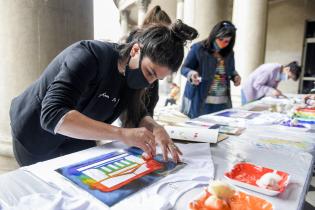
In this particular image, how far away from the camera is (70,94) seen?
0.98 metres

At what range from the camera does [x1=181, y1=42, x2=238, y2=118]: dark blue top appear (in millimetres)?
2623

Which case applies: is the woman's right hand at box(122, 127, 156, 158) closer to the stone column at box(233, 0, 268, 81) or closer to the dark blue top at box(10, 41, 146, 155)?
the dark blue top at box(10, 41, 146, 155)

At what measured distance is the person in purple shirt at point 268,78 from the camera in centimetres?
334

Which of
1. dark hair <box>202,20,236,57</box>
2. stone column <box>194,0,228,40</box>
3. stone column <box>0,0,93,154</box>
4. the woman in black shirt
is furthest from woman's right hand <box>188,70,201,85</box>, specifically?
stone column <box>194,0,228,40</box>

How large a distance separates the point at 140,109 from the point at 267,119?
1103mm

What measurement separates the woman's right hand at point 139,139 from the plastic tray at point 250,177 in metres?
0.29

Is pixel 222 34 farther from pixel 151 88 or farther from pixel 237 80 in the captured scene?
pixel 151 88

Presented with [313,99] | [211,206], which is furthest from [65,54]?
[313,99]

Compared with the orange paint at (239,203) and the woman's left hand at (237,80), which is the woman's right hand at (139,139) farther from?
the woman's left hand at (237,80)

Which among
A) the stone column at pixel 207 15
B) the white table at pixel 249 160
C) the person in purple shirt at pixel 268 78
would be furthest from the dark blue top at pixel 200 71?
the stone column at pixel 207 15

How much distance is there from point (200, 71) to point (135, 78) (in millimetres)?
1583

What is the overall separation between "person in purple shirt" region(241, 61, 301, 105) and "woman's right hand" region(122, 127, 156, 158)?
2708 mm

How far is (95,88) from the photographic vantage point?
1149 mm

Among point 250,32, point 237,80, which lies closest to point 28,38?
point 237,80
